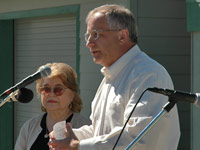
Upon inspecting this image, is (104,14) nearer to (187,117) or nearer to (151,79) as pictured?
(151,79)

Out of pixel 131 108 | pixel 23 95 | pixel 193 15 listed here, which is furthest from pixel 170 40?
pixel 23 95

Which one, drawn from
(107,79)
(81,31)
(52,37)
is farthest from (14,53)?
(107,79)

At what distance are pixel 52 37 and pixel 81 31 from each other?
3.52 ft

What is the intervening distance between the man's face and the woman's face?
1649 mm

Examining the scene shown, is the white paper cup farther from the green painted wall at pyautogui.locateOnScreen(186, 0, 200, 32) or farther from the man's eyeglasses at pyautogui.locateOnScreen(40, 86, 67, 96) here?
the green painted wall at pyautogui.locateOnScreen(186, 0, 200, 32)

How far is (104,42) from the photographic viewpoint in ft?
11.7

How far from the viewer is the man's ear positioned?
3.55 m

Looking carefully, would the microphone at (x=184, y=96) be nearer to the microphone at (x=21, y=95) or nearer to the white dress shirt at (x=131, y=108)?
the white dress shirt at (x=131, y=108)

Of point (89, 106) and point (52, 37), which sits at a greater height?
point (52, 37)

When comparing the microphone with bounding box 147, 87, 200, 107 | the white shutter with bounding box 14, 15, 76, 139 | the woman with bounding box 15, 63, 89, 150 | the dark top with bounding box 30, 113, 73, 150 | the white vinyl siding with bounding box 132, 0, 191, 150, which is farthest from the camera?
the white shutter with bounding box 14, 15, 76, 139

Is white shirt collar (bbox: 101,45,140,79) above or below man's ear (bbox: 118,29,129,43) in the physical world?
below

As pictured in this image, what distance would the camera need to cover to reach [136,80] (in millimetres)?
3346

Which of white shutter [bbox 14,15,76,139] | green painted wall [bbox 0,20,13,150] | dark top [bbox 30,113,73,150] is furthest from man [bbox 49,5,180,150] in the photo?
green painted wall [bbox 0,20,13,150]

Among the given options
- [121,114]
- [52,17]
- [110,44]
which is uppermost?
[52,17]
